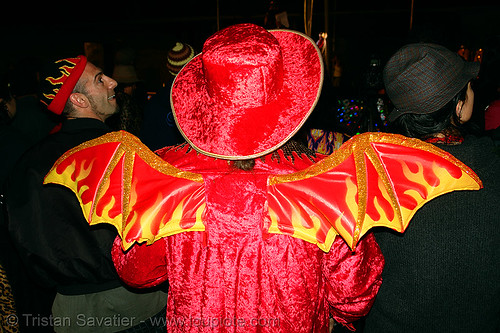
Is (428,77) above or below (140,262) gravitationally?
above

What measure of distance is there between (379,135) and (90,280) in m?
1.37

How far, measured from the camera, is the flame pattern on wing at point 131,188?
Answer: 3.54 feet

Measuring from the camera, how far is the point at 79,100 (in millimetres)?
1829


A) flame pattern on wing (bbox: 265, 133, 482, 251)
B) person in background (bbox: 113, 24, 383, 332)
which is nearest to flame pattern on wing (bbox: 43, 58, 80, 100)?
person in background (bbox: 113, 24, 383, 332)

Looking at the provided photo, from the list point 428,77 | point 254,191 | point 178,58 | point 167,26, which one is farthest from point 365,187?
point 167,26

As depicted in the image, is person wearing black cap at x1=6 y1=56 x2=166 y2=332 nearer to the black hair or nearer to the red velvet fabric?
the red velvet fabric

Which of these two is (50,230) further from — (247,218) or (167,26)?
(167,26)

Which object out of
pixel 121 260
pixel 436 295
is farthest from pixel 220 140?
pixel 436 295

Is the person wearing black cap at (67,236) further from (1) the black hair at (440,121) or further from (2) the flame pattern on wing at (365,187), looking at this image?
(1) the black hair at (440,121)

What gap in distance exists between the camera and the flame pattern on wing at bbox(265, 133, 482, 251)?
1024 mm

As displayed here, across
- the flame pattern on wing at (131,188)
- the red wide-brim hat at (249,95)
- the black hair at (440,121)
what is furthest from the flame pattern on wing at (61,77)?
the black hair at (440,121)

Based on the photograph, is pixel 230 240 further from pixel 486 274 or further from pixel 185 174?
pixel 486 274

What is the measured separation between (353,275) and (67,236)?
120 centimetres

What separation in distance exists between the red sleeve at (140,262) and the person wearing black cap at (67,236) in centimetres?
31
